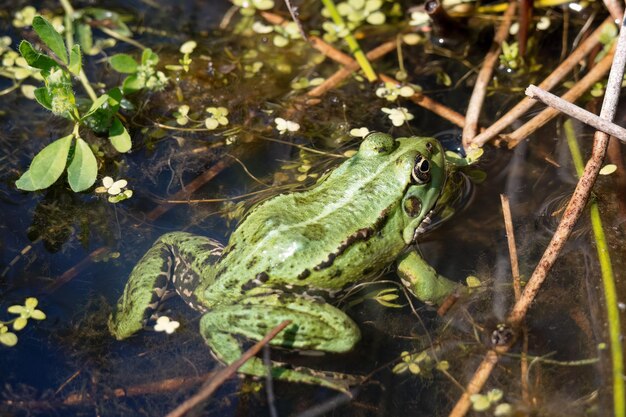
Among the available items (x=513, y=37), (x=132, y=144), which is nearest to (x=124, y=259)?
(x=132, y=144)

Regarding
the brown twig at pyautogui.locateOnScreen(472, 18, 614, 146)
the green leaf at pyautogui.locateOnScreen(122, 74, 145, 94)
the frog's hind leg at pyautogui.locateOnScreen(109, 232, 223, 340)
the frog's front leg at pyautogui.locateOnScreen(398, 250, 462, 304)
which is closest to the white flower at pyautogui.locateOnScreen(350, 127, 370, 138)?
the brown twig at pyautogui.locateOnScreen(472, 18, 614, 146)

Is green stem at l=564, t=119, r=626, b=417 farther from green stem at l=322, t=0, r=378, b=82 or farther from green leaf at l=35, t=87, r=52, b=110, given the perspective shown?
green leaf at l=35, t=87, r=52, b=110

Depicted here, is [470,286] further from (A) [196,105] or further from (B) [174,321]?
(A) [196,105]

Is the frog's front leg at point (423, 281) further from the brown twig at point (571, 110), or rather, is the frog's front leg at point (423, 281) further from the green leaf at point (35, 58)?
the green leaf at point (35, 58)

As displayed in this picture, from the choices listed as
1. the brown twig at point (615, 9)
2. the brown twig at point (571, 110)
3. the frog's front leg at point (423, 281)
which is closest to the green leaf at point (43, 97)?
the frog's front leg at point (423, 281)

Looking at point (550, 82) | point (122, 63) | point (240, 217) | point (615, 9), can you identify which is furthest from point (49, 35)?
point (615, 9)
